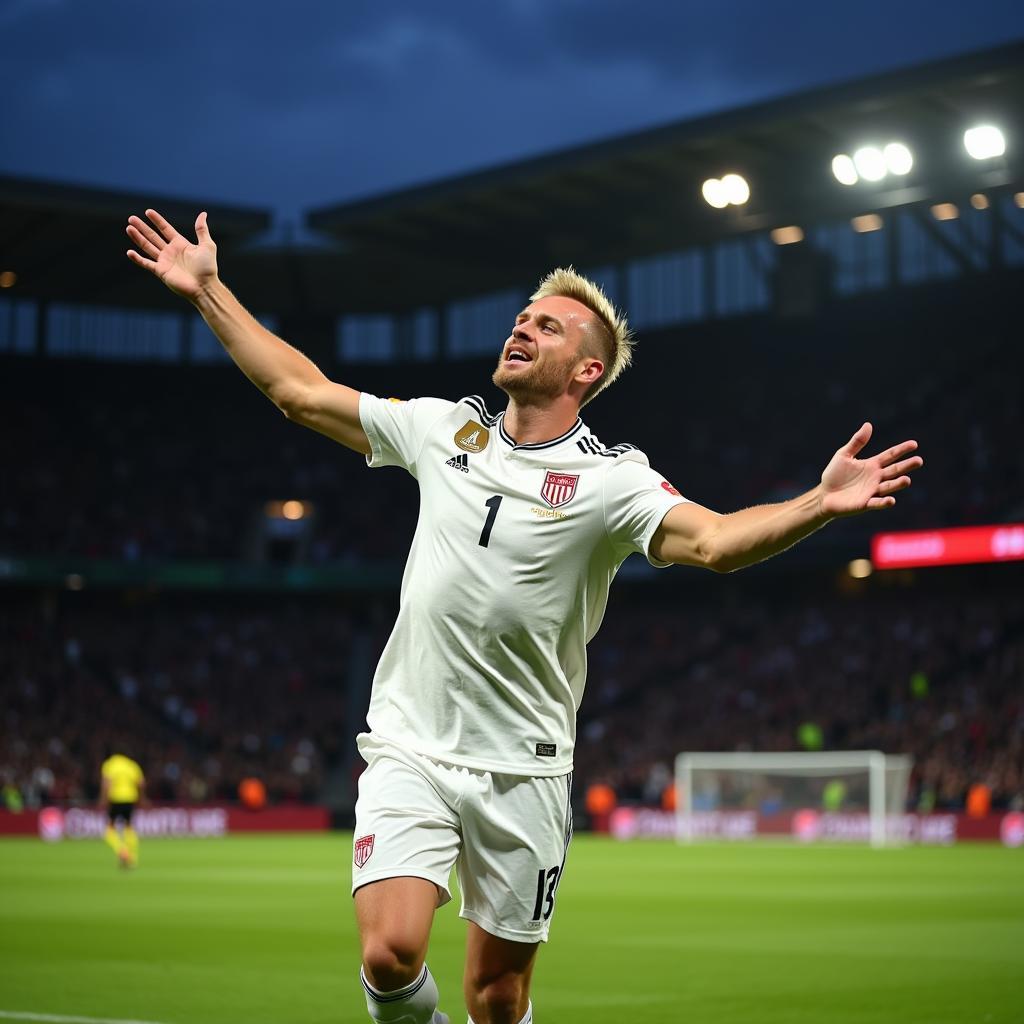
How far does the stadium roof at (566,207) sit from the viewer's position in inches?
1330

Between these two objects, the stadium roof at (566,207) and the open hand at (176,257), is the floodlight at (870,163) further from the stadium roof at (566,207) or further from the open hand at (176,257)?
the open hand at (176,257)

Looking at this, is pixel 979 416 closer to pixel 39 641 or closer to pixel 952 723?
pixel 952 723

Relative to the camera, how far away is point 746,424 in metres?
48.4

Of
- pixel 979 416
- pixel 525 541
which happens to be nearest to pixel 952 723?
pixel 979 416

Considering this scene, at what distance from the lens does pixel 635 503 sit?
558 cm

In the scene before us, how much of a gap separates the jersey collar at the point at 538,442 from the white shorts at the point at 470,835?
1127mm

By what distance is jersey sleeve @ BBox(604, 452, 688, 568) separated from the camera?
18.1ft

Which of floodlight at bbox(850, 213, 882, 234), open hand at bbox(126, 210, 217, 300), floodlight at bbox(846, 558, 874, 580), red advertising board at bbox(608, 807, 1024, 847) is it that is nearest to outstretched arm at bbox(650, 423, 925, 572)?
open hand at bbox(126, 210, 217, 300)

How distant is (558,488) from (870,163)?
28.7 metres

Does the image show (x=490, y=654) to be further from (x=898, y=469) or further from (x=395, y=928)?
(x=898, y=469)

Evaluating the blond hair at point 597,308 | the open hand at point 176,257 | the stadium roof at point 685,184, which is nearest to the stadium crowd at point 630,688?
the stadium roof at point 685,184

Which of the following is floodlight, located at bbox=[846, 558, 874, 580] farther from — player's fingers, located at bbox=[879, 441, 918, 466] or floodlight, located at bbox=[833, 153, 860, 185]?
player's fingers, located at bbox=[879, 441, 918, 466]

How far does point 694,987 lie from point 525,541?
6354 mm

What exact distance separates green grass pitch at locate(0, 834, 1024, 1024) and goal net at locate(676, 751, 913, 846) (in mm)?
9119
